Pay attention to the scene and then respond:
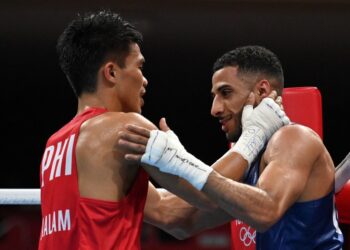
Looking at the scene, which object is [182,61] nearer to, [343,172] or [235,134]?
[343,172]

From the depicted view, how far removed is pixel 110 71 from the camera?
1.70 metres

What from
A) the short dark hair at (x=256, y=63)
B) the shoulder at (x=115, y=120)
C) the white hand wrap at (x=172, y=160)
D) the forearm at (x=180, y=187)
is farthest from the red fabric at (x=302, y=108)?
the shoulder at (x=115, y=120)

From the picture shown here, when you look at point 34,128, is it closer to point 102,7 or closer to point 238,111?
point 102,7

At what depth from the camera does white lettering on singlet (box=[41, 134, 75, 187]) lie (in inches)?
63.4

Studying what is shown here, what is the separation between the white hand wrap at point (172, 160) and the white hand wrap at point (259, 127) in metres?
0.28

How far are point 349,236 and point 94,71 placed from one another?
2.01m

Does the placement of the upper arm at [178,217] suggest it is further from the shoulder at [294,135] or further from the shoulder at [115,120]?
the shoulder at [115,120]

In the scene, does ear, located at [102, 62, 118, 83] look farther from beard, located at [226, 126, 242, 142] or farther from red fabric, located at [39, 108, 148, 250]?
beard, located at [226, 126, 242, 142]

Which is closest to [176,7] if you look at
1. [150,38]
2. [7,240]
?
[150,38]

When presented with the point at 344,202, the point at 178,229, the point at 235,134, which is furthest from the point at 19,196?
the point at 344,202

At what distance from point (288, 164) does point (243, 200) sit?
Answer: 20 cm

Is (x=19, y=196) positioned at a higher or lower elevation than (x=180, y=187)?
lower

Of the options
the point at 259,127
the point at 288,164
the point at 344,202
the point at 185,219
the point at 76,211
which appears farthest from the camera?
the point at 344,202

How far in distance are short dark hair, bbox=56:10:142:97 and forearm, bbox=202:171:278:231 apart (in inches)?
16.3
